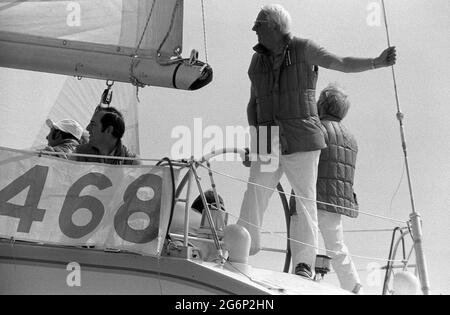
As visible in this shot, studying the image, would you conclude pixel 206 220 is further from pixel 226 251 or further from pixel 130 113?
pixel 130 113

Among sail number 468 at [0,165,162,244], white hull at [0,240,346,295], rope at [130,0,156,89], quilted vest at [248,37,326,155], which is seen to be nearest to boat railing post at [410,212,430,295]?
white hull at [0,240,346,295]

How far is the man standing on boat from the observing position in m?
4.60

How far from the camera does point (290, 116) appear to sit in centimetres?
472

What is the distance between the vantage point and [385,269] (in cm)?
466

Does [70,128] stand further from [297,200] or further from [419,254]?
[419,254]

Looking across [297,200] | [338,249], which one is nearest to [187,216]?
[297,200]

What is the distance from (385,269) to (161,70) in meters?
1.45

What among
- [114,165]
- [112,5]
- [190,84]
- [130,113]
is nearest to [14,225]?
[114,165]

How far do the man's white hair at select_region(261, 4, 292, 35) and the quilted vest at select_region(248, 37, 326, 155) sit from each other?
73 millimetres

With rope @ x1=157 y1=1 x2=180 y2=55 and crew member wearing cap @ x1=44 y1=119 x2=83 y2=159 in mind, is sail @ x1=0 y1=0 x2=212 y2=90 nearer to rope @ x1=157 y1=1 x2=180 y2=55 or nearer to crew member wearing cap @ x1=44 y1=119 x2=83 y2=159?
rope @ x1=157 y1=1 x2=180 y2=55

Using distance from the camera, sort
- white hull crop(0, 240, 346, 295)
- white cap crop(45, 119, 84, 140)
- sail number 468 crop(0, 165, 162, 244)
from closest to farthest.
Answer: white hull crop(0, 240, 346, 295) < sail number 468 crop(0, 165, 162, 244) < white cap crop(45, 119, 84, 140)

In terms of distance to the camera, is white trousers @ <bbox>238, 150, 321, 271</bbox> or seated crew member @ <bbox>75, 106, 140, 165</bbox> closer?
white trousers @ <bbox>238, 150, 321, 271</bbox>

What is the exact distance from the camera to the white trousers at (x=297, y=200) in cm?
455

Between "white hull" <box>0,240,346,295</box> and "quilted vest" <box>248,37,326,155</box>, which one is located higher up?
"quilted vest" <box>248,37,326,155</box>
